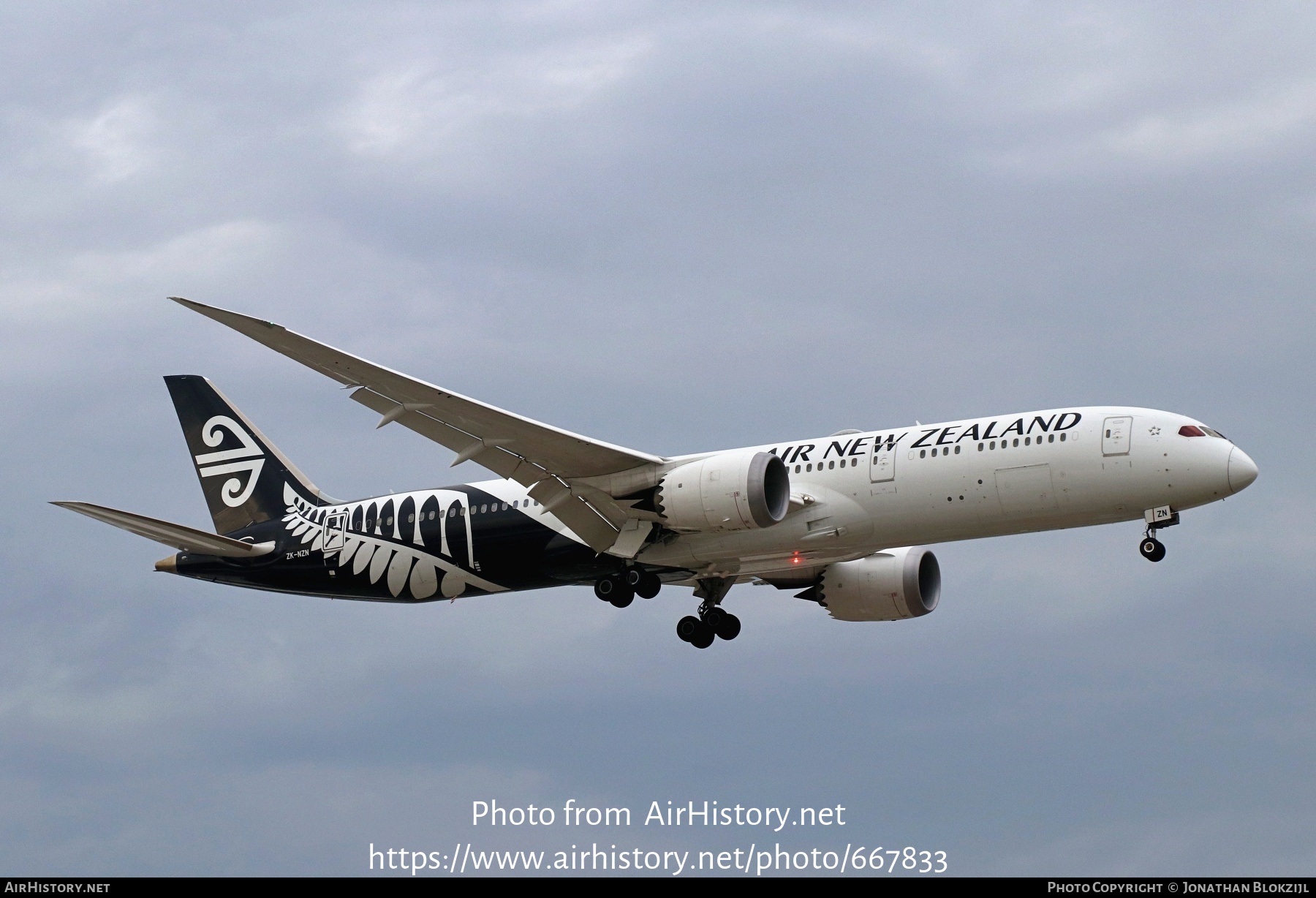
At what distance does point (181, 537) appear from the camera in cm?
4109

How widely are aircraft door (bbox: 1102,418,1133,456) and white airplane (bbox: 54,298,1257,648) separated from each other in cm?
4

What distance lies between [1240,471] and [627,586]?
552 inches

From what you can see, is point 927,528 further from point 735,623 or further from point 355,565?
point 355,565

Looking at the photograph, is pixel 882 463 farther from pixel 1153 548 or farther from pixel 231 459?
pixel 231 459

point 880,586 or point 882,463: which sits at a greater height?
point 880,586

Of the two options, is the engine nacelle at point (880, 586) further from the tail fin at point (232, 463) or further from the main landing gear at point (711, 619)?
the tail fin at point (232, 463)

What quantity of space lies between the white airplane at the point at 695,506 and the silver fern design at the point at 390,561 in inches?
1.9

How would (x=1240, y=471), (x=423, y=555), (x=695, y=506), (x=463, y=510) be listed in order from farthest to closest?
(x=423, y=555)
(x=463, y=510)
(x=695, y=506)
(x=1240, y=471)

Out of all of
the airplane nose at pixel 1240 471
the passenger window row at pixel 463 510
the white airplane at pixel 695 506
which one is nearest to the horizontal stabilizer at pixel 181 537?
the white airplane at pixel 695 506

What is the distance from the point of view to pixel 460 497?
40.0m

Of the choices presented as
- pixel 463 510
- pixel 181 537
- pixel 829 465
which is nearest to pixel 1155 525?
pixel 829 465

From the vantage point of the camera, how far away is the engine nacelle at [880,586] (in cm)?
4253

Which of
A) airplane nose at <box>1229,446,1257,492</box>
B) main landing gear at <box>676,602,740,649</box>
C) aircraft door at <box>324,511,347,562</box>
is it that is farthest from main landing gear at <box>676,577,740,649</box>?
airplane nose at <box>1229,446,1257,492</box>

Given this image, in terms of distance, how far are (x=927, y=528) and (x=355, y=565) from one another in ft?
49.3
